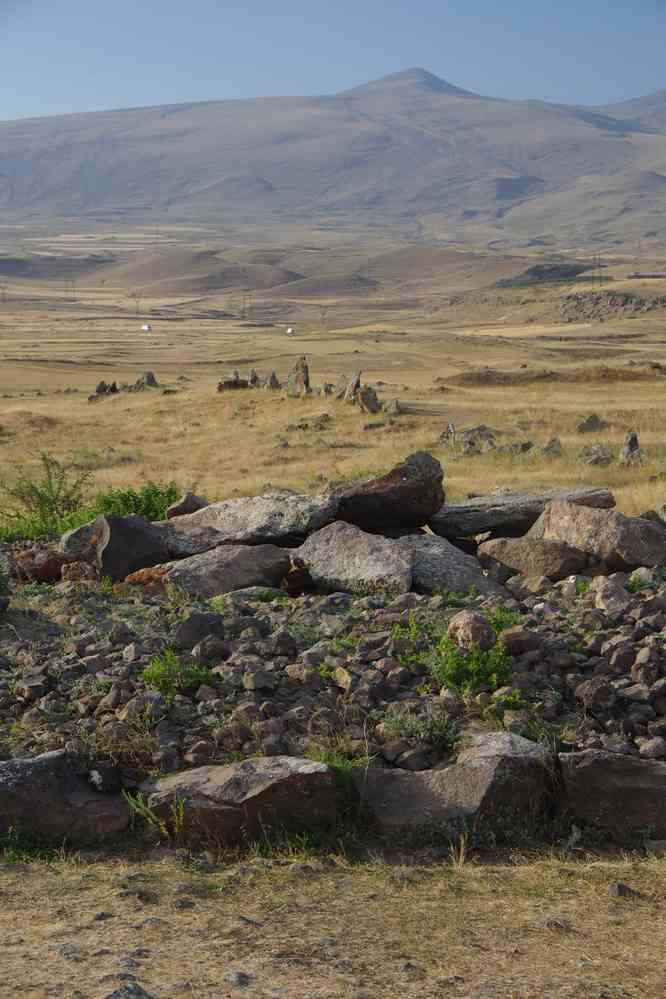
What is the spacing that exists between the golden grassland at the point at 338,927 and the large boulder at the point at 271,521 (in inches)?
223

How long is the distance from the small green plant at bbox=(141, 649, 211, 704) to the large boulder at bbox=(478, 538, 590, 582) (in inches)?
150

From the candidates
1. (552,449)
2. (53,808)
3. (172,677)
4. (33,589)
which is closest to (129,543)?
(33,589)

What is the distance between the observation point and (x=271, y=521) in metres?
11.9

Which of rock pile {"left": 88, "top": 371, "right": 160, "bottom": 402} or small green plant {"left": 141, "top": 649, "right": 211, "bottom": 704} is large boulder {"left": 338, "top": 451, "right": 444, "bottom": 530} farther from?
rock pile {"left": 88, "top": 371, "right": 160, "bottom": 402}

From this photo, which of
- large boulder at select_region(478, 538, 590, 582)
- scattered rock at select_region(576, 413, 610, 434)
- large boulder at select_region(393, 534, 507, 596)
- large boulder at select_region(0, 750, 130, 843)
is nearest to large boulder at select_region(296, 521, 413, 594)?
large boulder at select_region(393, 534, 507, 596)

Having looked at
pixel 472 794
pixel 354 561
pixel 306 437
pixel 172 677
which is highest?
pixel 354 561

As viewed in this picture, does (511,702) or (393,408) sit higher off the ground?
(393,408)

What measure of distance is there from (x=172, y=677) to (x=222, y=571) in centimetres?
262

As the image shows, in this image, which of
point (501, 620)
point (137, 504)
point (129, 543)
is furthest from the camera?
point (137, 504)

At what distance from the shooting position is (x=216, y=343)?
2997 inches

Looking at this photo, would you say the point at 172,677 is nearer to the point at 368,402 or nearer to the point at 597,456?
the point at 597,456

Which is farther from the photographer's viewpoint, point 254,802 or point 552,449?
point 552,449

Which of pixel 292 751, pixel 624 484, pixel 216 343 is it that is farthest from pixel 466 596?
pixel 216 343

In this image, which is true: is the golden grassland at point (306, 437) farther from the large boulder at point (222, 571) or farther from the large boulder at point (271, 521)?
the large boulder at point (222, 571)
